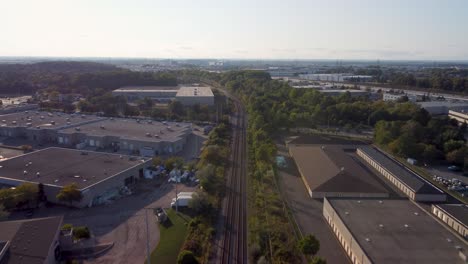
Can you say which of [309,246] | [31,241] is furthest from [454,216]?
[31,241]

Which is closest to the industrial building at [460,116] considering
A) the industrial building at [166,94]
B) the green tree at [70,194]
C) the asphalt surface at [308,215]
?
the asphalt surface at [308,215]

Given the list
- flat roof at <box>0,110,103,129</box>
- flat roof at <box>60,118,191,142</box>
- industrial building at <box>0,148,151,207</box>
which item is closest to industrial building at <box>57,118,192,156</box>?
flat roof at <box>60,118,191,142</box>

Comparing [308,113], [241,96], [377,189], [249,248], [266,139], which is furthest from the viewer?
[241,96]

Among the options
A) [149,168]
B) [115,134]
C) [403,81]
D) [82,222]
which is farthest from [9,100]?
[403,81]

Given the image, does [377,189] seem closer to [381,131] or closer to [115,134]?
[381,131]

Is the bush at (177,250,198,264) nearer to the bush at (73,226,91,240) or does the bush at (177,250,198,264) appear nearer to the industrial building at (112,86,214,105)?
the bush at (73,226,91,240)
